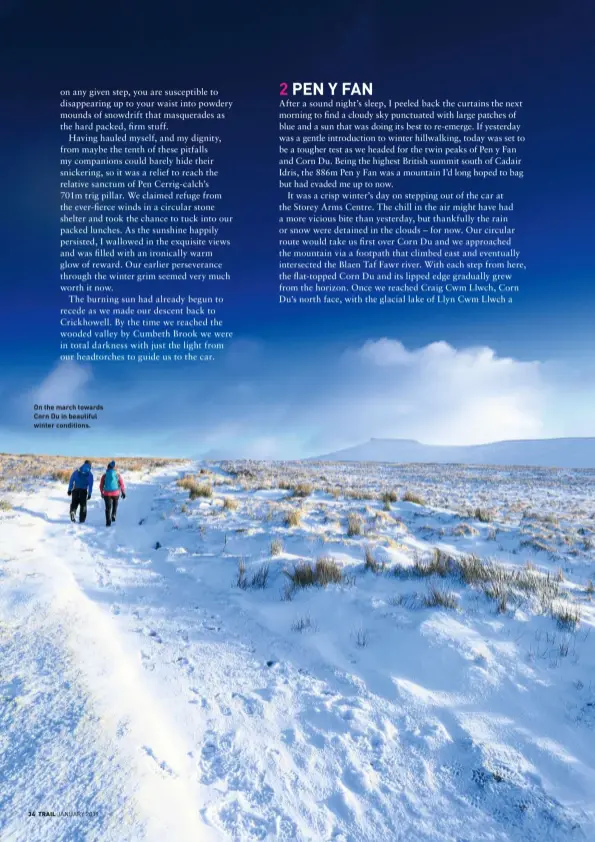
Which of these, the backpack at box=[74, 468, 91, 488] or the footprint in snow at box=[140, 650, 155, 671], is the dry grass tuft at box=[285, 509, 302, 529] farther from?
the footprint in snow at box=[140, 650, 155, 671]

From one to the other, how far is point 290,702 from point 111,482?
1009 centimetres

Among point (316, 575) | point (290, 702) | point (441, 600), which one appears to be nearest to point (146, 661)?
point (290, 702)

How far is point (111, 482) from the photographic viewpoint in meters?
12.6

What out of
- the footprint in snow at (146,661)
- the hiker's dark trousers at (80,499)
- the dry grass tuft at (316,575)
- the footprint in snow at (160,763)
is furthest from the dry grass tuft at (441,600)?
the hiker's dark trousers at (80,499)

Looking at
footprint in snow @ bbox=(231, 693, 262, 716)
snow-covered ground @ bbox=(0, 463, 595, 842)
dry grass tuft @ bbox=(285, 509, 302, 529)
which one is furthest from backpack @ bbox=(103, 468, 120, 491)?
footprint in snow @ bbox=(231, 693, 262, 716)

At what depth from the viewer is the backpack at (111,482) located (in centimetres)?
1253

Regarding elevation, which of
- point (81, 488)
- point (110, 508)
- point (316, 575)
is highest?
point (81, 488)

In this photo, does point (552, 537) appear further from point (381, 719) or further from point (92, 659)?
point (92, 659)

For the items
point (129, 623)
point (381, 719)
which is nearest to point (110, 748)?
point (381, 719)

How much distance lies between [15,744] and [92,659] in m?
1.24

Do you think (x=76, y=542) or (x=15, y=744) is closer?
(x=15, y=744)

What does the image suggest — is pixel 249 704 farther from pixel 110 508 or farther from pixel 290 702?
pixel 110 508

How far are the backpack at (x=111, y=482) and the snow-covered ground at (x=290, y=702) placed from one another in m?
4.40

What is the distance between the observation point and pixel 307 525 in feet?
37.9
